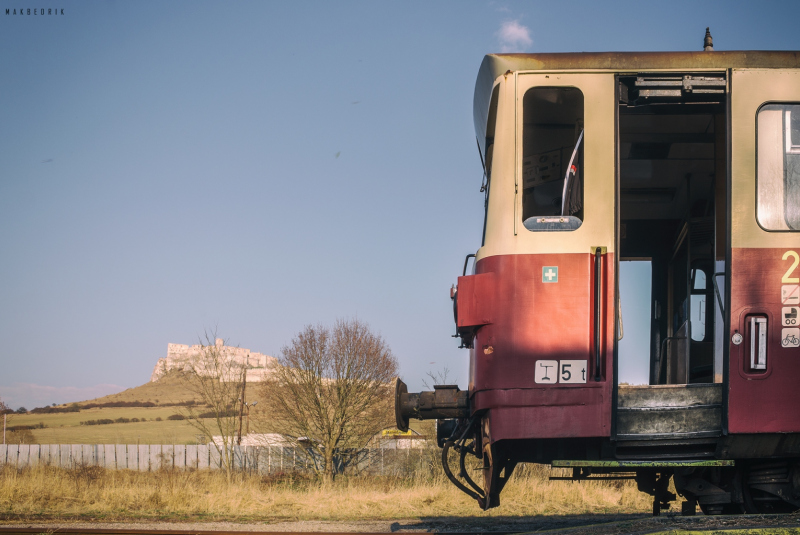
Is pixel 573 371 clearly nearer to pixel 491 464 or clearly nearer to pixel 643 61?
pixel 491 464

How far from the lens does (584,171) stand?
15.6ft

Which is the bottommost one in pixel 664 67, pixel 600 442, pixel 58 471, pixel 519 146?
pixel 58 471

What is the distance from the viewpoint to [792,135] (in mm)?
4691

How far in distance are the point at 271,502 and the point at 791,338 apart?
33.6ft

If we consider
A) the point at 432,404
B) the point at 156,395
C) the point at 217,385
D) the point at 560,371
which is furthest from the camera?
the point at 156,395

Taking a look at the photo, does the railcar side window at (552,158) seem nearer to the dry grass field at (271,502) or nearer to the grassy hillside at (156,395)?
the dry grass field at (271,502)

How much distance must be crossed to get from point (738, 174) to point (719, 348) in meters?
1.17

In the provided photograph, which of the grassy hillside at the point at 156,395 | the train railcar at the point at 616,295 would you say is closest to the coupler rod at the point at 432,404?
the train railcar at the point at 616,295

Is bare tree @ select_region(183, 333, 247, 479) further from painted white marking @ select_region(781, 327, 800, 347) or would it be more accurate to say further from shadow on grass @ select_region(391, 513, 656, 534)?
painted white marking @ select_region(781, 327, 800, 347)

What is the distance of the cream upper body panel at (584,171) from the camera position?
4691mm

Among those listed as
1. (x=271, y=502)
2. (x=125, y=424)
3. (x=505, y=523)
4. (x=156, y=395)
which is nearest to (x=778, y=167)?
(x=505, y=523)

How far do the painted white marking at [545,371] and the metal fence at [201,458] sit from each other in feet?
61.8

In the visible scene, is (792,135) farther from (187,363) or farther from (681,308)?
(187,363)

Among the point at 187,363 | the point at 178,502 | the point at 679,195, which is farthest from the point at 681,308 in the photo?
the point at 187,363
